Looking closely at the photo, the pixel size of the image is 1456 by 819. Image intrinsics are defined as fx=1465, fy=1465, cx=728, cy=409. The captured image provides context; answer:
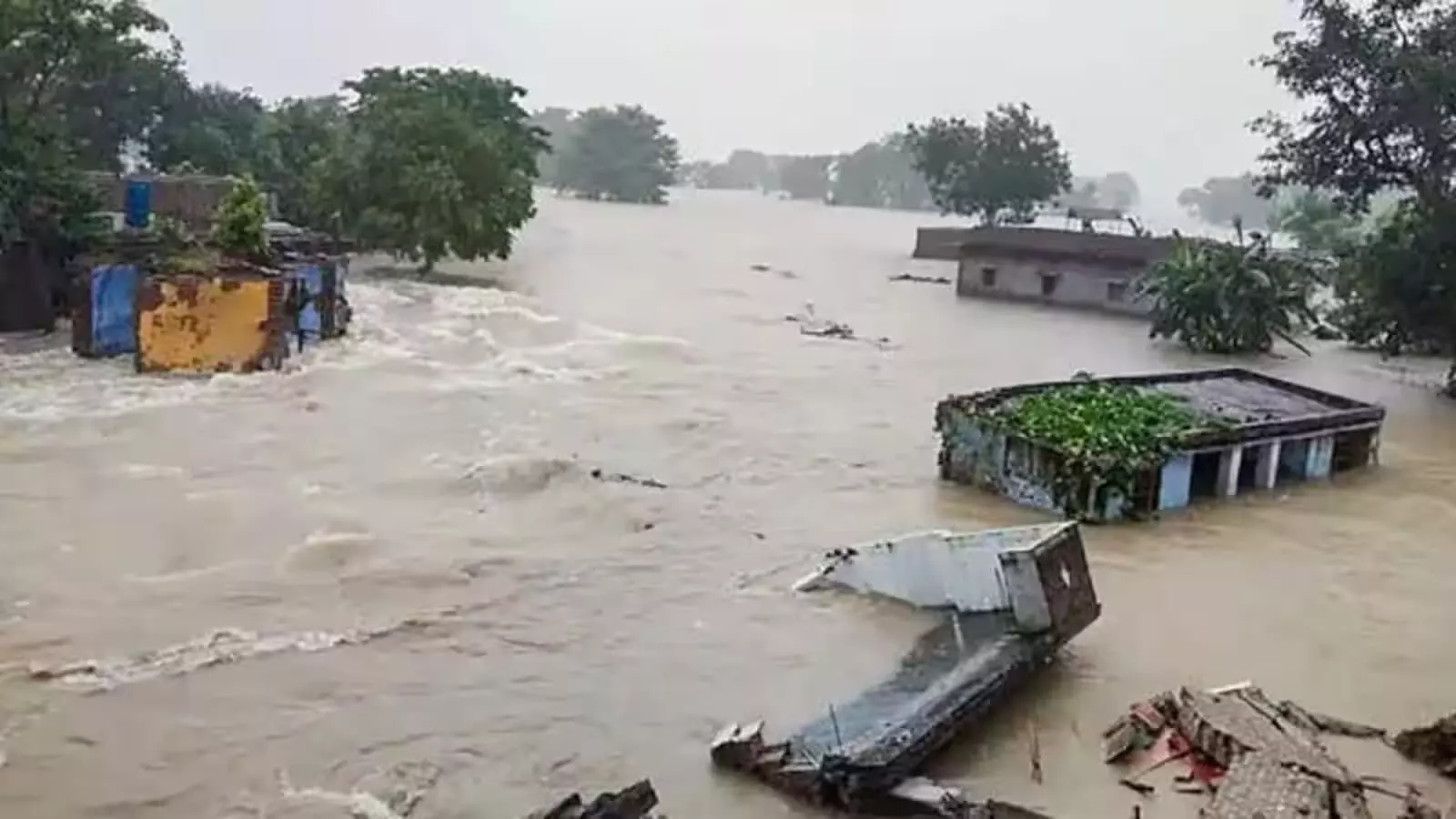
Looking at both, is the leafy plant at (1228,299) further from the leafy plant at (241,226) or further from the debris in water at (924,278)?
the leafy plant at (241,226)

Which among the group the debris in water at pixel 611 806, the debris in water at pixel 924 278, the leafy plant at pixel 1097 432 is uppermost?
the debris in water at pixel 924 278

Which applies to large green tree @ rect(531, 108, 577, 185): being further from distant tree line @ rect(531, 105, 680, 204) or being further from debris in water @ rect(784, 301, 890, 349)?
debris in water @ rect(784, 301, 890, 349)

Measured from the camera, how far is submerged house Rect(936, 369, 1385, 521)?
1512 centimetres

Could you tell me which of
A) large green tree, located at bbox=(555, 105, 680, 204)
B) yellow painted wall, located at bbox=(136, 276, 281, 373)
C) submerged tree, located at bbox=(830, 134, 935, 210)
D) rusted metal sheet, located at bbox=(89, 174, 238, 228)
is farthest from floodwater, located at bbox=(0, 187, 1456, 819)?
submerged tree, located at bbox=(830, 134, 935, 210)

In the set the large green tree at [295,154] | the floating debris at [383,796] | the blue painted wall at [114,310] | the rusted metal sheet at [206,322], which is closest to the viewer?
the floating debris at [383,796]

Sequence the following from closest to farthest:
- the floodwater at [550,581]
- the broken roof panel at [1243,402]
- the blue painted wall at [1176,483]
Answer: the floodwater at [550,581] → the blue painted wall at [1176,483] → the broken roof panel at [1243,402]

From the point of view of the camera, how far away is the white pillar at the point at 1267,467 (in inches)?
673

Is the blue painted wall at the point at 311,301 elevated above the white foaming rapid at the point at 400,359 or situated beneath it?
elevated above

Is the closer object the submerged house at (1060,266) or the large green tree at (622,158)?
the submerged house at (1060,266)

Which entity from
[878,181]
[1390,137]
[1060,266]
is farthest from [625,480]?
[878,181]

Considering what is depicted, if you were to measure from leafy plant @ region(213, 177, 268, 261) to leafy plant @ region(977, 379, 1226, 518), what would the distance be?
13015 mm

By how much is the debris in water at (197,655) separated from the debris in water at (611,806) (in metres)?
3.42

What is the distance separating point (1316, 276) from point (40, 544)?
101ft

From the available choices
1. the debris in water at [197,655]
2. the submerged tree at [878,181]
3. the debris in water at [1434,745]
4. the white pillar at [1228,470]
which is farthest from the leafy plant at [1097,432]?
the submerged tree at [878,181]
